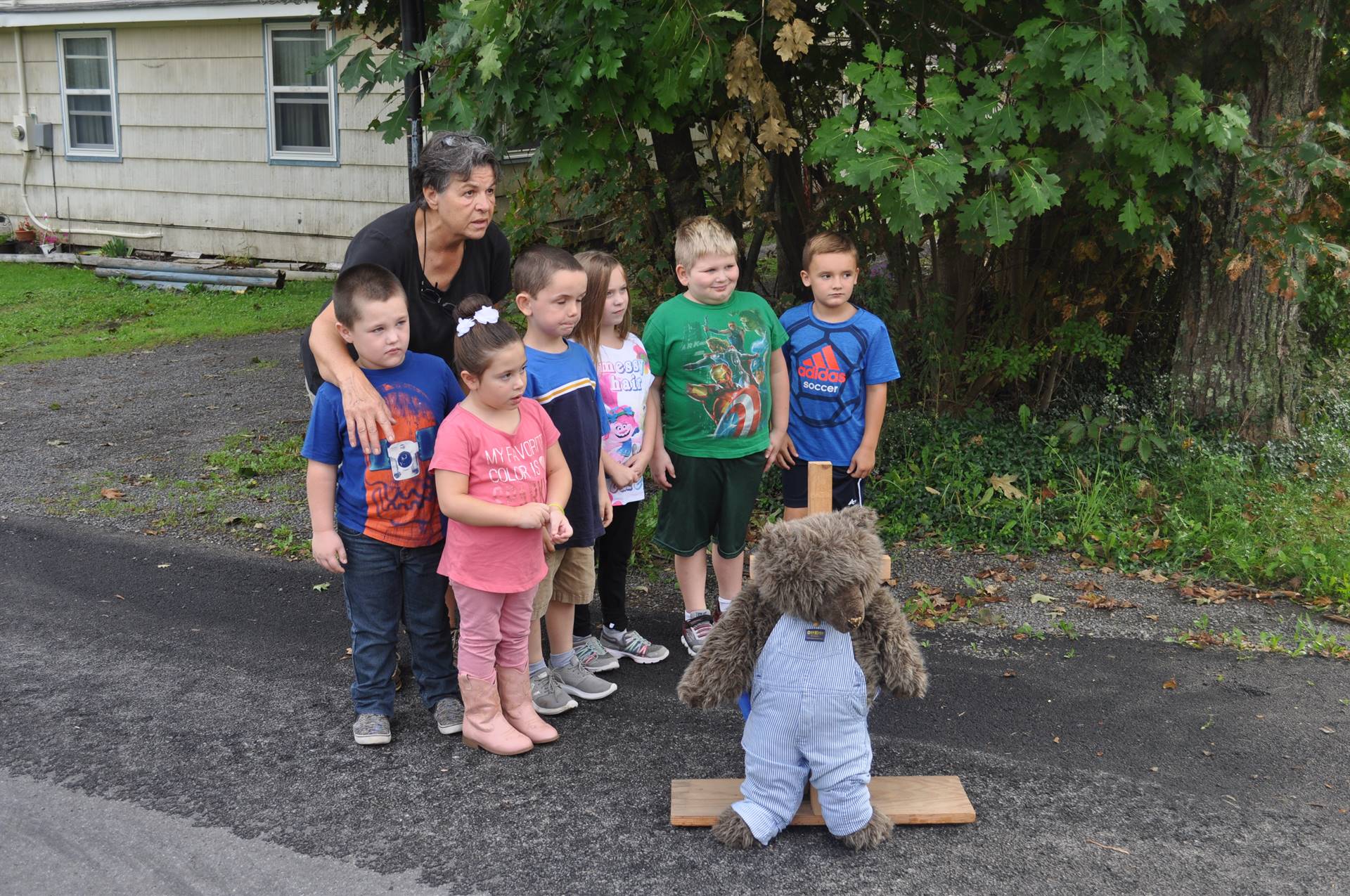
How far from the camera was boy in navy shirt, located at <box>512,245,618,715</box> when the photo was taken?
4109 mm

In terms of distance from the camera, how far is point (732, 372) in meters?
4.55

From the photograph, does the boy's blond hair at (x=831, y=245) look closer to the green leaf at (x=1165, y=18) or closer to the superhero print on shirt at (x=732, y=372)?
the superhero print on shirt at (x=732, y=372)

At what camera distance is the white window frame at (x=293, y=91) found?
13.7 metres

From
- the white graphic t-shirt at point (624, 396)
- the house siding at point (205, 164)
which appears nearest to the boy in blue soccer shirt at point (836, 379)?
the white graphic t-shirt at point (624, 396)

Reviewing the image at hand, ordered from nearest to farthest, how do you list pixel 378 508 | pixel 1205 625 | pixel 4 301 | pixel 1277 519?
pixel 378 508 < pixel 1205 625 < pixel 1277 519 < pixel 4 301

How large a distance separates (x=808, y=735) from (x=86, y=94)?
16.0 metres

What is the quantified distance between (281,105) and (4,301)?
12.7 ft

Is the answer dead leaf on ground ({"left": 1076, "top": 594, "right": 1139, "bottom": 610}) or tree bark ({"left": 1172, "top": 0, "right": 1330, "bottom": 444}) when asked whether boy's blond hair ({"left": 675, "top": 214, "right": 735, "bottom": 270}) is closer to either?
dead leaf on ground ({"left": 1076, "top": 594, "right": 1139, "bottom": 610})

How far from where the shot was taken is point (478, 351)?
3746 millimetres

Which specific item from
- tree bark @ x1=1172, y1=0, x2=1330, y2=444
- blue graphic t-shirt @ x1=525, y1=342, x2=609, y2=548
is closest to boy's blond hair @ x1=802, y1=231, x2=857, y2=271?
blue graphic t-shirt @ x1=525, y1=342, x2=609, y2=548

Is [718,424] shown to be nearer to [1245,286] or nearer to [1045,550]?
[1045,550]

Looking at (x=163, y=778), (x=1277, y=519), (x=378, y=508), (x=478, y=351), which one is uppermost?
(x=478, y=351)

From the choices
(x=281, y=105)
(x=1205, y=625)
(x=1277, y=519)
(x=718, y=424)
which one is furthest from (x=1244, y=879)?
(x=281, y=105)

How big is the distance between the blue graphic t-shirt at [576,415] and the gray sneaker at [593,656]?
511mm
